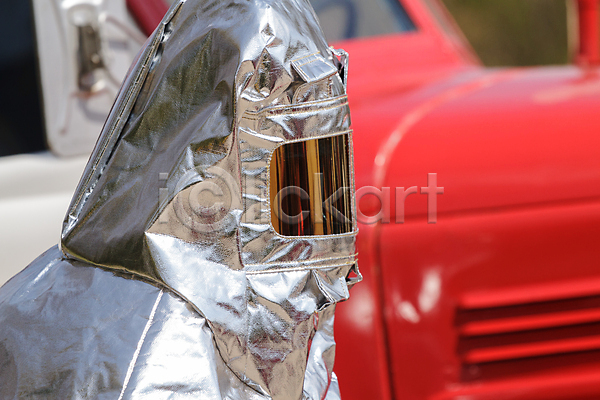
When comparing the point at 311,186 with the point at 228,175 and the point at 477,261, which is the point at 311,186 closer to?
the point at 228,175

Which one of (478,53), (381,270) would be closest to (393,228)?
(381,270)

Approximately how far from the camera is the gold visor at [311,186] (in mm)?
854

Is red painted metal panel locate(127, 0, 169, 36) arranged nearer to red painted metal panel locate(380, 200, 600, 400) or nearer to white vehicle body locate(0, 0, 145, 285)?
white vehicle body locate(0, 0, 145, 285)

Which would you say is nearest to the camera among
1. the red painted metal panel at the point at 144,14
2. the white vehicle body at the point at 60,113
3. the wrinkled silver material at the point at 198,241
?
the wrinkled silver material at the point at 198,241

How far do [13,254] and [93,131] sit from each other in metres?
0.32

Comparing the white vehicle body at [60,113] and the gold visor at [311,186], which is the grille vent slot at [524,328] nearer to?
the gold visor at [311,186]

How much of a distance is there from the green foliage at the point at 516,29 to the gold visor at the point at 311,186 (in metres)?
9.41

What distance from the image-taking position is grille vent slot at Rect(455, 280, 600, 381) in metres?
1.31

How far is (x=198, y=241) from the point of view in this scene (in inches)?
33.3

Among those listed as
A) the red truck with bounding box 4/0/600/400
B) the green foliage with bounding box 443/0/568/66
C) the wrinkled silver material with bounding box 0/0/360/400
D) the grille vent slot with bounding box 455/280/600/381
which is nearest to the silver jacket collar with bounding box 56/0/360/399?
the wrinkled silver material with bounding box 0/0/360/400

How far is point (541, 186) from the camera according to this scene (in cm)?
130

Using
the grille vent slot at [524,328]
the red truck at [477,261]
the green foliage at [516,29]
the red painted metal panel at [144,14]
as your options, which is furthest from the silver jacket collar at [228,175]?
the green foliage at [516,29]

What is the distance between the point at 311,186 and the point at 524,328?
0.71 m

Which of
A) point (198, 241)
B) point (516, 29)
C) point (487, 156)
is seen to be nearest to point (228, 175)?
point (198, 241)
